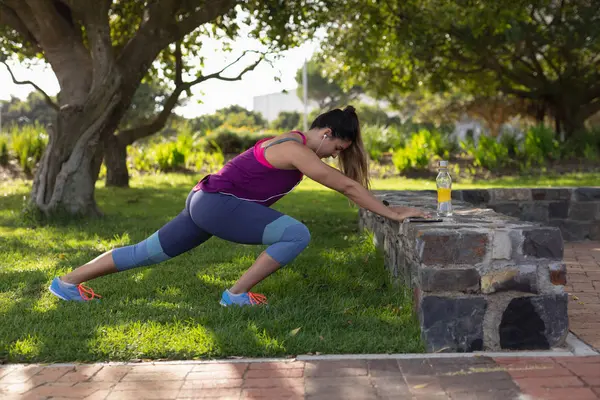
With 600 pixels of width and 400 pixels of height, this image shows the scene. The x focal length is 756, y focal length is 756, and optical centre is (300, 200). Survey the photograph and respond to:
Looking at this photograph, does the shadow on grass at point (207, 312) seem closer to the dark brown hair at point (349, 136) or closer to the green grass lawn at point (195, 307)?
the green grass lawn at point (195, 307)

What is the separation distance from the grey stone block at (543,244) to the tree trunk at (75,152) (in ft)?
22.1

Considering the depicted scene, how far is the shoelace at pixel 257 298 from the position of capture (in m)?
4.74

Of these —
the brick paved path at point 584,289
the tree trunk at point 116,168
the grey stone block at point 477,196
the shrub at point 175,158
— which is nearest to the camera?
the brick paved path at point 584,289

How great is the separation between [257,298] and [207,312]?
0.37 metres

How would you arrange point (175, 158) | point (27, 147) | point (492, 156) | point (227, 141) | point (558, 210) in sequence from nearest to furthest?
1. point (558, 210)
2. point (27, 147)
3. point (492, 156)
4. point (175, 158)
5. point (227, 141)

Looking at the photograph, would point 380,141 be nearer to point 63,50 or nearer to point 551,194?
point 63,50

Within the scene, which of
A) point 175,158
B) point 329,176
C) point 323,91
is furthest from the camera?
point 323,91

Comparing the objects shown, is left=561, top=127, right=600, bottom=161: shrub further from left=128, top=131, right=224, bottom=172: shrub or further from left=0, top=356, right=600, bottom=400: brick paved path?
left=0, top=356, right=600, bottom=400: brick paved path

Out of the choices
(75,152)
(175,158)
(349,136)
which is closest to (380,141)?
(175,158)

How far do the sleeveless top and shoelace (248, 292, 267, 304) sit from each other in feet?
1.97

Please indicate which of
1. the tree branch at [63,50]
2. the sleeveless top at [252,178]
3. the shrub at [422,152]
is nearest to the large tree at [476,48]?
the shrub at [422,152]

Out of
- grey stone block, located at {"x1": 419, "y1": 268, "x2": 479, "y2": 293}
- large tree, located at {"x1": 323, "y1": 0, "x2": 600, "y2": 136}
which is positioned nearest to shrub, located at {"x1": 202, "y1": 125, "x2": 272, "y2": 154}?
large tree, located at {"x1": 323, "y1": 0, "x2": 600, "y2": 136}

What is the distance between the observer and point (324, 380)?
348 cm

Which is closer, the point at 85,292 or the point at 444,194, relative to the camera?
the point at 444,194
